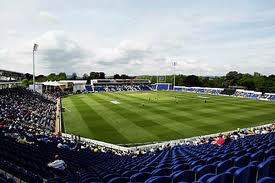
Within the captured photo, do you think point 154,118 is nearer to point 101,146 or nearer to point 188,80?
point 101,146

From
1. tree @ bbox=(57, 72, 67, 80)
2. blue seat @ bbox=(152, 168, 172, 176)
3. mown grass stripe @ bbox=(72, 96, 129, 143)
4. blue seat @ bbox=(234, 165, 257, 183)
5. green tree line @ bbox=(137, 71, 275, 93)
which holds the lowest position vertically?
mown grass stripe @ bbox=(72, 96, 129, 143)

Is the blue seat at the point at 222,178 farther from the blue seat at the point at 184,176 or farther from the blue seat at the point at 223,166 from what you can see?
the blue seat at the point at 223,166

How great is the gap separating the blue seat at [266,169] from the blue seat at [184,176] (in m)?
1.14

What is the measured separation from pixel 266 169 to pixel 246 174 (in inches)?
28.3

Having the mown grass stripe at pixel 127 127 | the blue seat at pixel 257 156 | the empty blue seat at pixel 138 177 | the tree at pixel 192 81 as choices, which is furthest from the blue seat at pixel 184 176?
the tree at pixel 192 81

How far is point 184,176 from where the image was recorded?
4.36 meters

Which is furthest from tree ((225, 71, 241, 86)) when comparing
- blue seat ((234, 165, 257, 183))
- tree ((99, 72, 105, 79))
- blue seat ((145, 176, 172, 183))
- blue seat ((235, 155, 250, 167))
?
blue seat ((145, 176, 172, 183))

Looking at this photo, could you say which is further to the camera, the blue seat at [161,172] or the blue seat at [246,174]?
the blue seat at [161,172]

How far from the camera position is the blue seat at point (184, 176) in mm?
4150

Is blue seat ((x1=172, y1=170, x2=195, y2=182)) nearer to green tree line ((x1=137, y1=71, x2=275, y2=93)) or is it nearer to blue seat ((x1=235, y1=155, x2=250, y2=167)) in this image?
blue seat ((x1=235, y1=155, x2=250, y2=167))

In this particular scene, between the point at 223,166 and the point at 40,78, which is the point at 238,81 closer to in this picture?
the point at 223,166

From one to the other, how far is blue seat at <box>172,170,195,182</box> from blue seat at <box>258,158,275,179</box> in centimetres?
114

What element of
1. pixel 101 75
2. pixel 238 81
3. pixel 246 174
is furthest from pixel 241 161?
pixel 101 75

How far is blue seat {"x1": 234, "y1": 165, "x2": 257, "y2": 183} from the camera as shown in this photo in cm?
373
